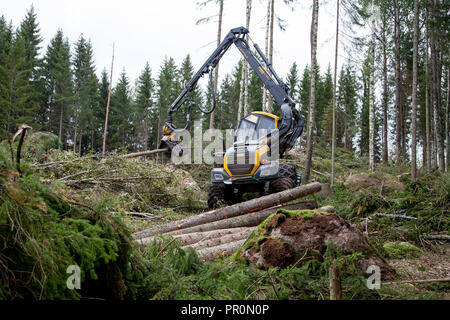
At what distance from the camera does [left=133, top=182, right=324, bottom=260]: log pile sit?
4.39 meters

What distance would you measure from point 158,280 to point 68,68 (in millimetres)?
37046

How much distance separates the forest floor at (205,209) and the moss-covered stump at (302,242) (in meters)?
0.17

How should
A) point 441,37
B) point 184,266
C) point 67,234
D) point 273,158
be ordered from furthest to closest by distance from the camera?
point 441,37 < point 273,158 < point 184,266 < point 67,234

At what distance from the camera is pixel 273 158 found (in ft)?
29.8

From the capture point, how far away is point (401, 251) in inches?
181

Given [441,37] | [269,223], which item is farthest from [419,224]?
[441,37]

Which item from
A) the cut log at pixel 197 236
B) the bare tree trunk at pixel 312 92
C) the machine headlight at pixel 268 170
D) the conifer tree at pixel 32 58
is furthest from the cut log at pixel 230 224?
the conifer tree at pixel 32 58

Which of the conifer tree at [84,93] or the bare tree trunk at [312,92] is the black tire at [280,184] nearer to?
the bare tree trunk at [312,92]

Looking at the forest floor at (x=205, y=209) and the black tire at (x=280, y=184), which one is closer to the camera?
the forest floor at (x=205, y=209)

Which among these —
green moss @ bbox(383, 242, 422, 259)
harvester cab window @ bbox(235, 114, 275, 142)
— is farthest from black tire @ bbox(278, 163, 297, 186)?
green moss @ bbox(383, 242, 422, 259)

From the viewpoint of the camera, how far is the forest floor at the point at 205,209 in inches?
103

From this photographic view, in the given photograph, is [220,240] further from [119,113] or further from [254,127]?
[119,113]
